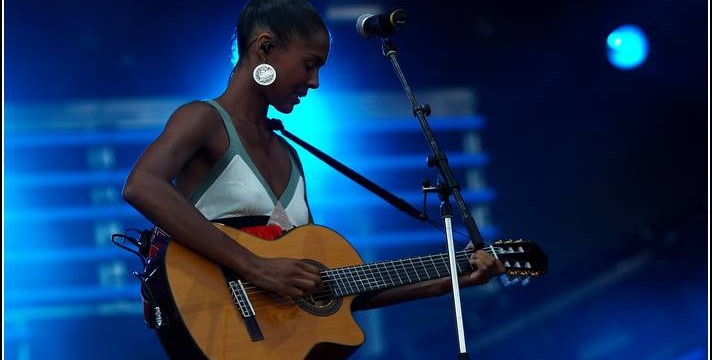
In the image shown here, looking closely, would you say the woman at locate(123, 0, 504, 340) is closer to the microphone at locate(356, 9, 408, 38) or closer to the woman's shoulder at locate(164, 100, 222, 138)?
the woman's shoulder at locate(164, 100, 222, 138)

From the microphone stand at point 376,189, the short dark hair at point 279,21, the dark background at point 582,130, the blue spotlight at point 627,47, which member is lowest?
the microphone stand at point 376,189

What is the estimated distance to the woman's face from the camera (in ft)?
10.5

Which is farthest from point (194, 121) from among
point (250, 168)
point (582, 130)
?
point (582, 130)

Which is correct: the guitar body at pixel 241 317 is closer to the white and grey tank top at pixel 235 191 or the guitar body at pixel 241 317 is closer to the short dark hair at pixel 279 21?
the white and grey tank top at pixel 235 191

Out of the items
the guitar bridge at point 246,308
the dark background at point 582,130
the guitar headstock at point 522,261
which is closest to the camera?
the guitar bridge at point 246,308

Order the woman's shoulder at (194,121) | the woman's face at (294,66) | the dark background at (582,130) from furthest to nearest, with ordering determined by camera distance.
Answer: the dark background at (582,130) → the woman's face at (294,66) → the woman's shoulder at (194,121)

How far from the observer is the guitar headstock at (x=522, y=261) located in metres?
3.35

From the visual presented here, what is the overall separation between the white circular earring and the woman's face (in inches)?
0.9

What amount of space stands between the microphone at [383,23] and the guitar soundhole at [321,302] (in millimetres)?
748

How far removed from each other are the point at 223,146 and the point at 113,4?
2532 mm

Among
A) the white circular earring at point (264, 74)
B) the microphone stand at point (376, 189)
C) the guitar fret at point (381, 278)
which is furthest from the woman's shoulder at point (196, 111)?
the guitar fret at point (381, 278)

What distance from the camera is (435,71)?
5.71m

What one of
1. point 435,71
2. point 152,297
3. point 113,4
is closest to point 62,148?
point 113,4

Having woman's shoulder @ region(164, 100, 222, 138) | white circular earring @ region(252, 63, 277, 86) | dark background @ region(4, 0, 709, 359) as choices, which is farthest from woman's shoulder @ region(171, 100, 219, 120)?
dark background @ region(4, 0, 709, 359)
